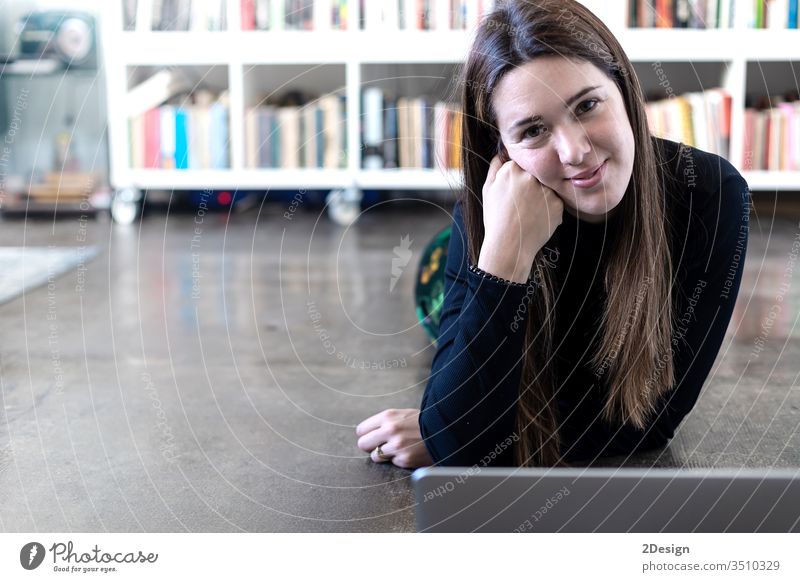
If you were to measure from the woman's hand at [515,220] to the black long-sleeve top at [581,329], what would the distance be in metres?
0.02

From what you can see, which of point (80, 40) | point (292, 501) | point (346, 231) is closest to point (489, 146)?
point (292, 501)

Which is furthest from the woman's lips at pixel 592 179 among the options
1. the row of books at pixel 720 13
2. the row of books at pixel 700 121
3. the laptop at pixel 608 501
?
the row of books at pixel 720 13

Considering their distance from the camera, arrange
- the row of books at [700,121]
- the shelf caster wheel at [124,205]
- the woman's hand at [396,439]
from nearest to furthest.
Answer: the woman's hand at [396,439] < the row of books at [700,121] < the shelf caster wheel at [124,205]

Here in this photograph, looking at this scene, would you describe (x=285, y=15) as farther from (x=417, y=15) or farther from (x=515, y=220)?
(x=515, y=220)

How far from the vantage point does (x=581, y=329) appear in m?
1.05

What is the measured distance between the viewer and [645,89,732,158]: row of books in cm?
273

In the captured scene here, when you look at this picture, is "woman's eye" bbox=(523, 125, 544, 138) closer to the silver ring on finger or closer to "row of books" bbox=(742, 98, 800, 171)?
the silver ring on finger

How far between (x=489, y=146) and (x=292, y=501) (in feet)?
1.29

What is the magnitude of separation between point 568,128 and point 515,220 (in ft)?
0.31

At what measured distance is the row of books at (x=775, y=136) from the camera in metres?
2.81

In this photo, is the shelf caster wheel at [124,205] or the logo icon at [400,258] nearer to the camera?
the logo icon at [400,258]

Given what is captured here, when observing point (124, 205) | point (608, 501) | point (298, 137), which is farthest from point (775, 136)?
point (608, 501)

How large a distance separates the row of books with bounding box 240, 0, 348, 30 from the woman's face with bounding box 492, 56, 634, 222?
206 centimetres
